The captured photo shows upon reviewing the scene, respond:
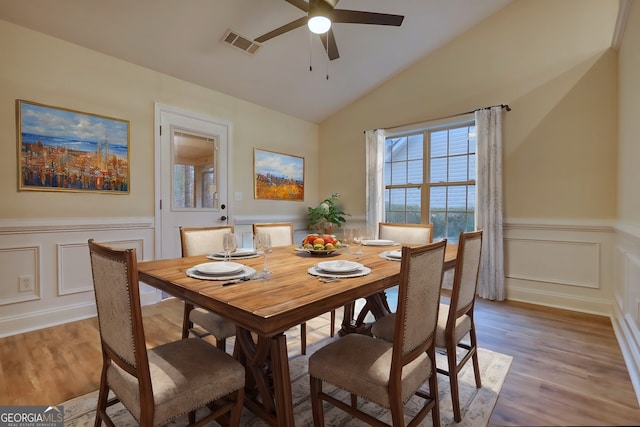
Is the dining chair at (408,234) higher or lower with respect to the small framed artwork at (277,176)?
lower

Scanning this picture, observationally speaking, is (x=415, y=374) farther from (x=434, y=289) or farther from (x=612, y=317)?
(x=612, y=317)

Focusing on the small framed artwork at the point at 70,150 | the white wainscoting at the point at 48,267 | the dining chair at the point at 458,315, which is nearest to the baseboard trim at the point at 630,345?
the dining chair at the point at 458,315

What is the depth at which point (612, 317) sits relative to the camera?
2906 millimetres

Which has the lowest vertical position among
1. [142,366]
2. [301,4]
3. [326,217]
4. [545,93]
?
[142,366]

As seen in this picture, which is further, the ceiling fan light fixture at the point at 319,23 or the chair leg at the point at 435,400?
the ceiling fan light fixture at the point at 319,23

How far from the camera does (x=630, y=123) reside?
2.39 metres

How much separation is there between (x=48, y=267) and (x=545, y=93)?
501 cm

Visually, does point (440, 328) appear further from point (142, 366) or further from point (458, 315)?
point (142, 366)

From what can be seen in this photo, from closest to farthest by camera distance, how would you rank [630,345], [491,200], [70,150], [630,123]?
[630,345], [630,123], [70,150], [491,200]

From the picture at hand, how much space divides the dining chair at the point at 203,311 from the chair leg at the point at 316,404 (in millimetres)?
598

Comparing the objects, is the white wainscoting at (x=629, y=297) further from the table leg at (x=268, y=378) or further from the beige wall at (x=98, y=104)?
the beige wall at (x=98, y=104)

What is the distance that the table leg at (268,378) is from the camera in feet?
4.05

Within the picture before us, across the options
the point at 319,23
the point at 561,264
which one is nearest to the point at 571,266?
the point at 561,264

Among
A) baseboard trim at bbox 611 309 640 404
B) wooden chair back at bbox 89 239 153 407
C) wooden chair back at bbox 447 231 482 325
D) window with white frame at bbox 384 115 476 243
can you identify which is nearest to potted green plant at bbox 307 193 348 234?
window with white frame at bbox 384 115 476 243
